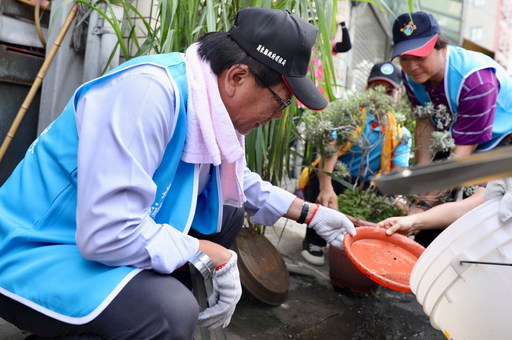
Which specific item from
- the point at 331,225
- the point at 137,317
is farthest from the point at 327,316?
the point at 137,317

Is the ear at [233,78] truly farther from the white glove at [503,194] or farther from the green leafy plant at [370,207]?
the green leafy plant at [370,207]

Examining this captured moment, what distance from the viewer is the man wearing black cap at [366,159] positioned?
2.76 metres

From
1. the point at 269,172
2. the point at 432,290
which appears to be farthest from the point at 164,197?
the point at 269,172

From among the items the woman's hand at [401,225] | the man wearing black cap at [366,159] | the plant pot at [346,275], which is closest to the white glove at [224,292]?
the woman's hand at [401,225]

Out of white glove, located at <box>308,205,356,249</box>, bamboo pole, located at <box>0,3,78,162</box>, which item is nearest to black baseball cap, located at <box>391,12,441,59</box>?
white glove, located at <box>308,205,356,249</box>

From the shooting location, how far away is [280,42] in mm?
1354

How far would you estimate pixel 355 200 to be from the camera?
283 centimetres

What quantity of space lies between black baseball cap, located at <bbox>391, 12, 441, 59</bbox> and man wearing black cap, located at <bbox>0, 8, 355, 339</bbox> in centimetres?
114

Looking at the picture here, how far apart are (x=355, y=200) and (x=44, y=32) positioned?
2.18 meters

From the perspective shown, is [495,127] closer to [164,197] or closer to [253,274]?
[253,274]

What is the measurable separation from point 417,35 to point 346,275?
133cm

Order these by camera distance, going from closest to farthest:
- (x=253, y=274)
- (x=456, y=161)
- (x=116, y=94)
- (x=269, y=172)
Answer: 1. (x=456, y=161)
2. (x=116, y=94)
3. (x=253, y=274)
4. (x=269, y=172)

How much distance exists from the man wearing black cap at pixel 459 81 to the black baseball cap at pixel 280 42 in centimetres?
117

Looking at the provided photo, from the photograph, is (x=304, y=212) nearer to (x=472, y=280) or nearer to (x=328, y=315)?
(x=328, y=315)
